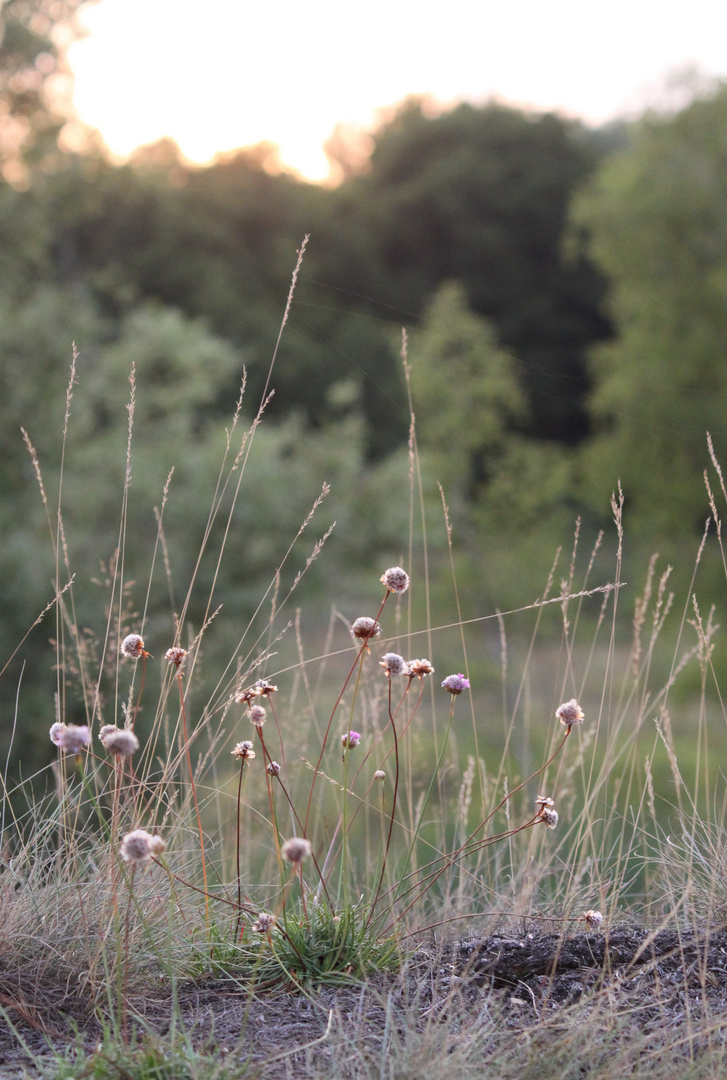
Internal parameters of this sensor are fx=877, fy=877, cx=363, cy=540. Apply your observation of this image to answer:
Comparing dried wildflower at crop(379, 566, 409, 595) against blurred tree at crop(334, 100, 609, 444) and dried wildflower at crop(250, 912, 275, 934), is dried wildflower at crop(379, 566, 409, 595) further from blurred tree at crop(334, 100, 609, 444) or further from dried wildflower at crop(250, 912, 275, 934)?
blurred tree at crop(334, 100, 609, 444)

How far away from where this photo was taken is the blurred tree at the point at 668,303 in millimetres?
11891

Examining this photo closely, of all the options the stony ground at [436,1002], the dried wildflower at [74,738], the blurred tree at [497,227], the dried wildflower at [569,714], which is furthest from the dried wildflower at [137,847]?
the blurred tree at [497,227]

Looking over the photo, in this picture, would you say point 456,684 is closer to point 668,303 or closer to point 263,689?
point 263,689

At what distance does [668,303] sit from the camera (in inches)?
493

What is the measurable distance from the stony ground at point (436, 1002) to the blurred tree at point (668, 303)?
35.0 ft

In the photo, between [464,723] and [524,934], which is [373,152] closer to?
[464,723]

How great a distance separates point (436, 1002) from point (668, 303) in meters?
12.6

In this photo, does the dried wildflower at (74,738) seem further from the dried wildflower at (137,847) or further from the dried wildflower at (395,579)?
the dried wildflower at (395,579)

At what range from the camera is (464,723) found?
29.9ft

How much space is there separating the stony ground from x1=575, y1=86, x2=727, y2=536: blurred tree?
1068 cm

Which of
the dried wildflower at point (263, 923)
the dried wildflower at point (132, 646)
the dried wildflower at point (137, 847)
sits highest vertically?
the dried wildflower at point (132, 646)

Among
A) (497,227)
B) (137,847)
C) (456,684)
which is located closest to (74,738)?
(137,847)

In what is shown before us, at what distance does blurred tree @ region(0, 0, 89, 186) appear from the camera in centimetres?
734

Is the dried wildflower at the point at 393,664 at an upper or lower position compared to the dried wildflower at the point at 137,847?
upper
